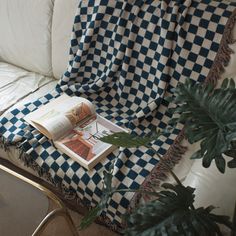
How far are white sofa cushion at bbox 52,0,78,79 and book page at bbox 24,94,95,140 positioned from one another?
280mm

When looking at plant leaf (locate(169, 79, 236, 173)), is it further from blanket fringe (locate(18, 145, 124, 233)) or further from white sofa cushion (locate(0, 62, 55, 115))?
white sofa cushion (locate(0, 62, 55, 115))

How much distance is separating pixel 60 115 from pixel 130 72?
0.41m

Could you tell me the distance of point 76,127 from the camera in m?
1.43

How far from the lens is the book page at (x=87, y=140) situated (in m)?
1.29

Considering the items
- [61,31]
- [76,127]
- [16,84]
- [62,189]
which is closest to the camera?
[62,189]

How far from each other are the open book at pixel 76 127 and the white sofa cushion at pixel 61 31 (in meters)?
0.29

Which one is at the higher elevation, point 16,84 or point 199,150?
point 199,150

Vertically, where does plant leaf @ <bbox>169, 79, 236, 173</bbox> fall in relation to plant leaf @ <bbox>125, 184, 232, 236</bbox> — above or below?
above

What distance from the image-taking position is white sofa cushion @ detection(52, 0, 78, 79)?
159 centimetres

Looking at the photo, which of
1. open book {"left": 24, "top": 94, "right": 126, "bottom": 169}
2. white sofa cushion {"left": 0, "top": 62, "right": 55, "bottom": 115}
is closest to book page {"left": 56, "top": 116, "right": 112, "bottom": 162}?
open book {"left": 24, "top": 94, "right": 126, "bottom": 169}

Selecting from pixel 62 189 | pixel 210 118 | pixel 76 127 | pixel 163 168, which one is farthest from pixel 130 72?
pixel 210 118

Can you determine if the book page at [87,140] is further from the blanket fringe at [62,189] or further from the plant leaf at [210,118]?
the plant leaf at [210,118]

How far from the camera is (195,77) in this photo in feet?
4.33

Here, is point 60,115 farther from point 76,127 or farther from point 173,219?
point 173,219
